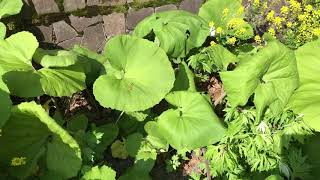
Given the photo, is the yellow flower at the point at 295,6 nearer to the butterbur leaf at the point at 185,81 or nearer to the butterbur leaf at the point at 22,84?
the butterbur leaf at the point at 185,81

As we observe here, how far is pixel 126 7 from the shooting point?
4402mm

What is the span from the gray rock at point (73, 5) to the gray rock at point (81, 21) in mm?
75

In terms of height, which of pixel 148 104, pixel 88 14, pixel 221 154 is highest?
pixel 88 14

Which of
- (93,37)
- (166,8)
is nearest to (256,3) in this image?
(166,8)

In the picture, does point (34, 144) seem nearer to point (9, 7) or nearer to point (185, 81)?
point (9, 7)

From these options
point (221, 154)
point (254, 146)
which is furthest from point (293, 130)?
point (221, 154)

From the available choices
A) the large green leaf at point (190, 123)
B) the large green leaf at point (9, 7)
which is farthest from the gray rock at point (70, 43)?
the large green leaf at point (190, 123)

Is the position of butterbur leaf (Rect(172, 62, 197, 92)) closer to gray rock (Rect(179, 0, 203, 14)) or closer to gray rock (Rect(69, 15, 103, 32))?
gray rock (Rect(179, 0, 203, 14))

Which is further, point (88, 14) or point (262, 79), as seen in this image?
point (88, 14)

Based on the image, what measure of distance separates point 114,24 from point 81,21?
1.03 ft

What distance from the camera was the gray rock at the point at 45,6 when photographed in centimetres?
410

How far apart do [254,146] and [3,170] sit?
75.1 inches

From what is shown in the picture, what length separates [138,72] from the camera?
377 centimetres

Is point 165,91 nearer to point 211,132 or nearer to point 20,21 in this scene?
point 211,132
